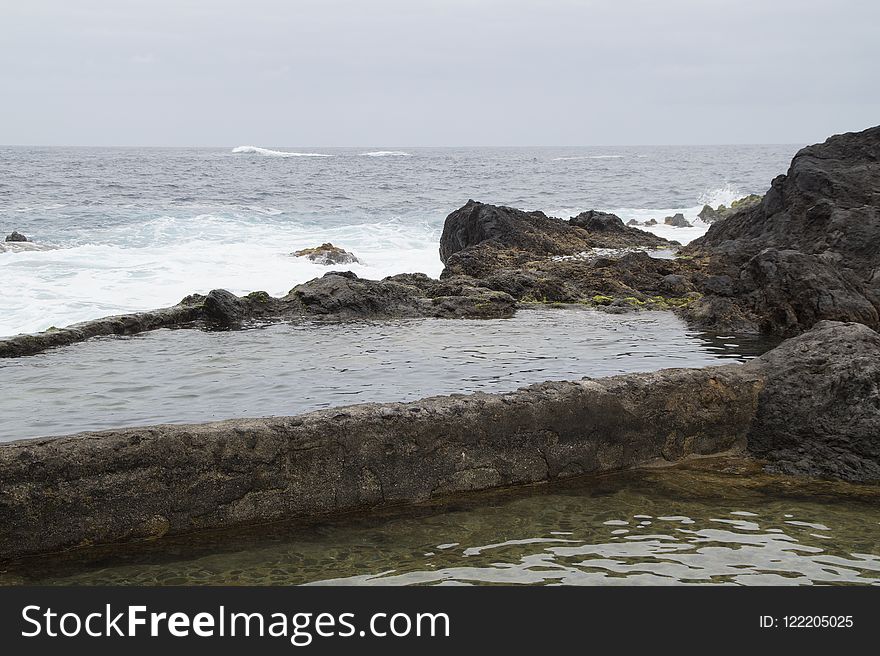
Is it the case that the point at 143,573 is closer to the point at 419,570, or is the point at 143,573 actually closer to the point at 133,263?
the point at 419,570

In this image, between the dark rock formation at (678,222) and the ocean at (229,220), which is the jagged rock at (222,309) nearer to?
the ocean at (229,220)

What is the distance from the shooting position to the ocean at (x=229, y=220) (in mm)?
18078

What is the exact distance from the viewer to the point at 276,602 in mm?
3609

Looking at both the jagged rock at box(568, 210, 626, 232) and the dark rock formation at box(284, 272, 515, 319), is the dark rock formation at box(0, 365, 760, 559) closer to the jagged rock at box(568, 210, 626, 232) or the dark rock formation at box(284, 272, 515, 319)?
the dark rock formation at box(284, 272, 515, 319)

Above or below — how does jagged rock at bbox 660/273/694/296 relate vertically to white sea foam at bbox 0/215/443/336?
above

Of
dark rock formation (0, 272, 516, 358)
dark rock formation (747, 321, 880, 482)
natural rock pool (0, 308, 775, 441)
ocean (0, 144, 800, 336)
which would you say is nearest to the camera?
dark rock formation (747, 321, 880, 482)

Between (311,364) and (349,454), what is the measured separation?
10.6ft

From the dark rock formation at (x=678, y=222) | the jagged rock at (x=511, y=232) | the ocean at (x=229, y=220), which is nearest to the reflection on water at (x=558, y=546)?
the jagged rock at (x=511, y=232)

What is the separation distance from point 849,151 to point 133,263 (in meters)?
15.9

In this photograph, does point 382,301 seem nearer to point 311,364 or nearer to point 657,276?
point 311,364

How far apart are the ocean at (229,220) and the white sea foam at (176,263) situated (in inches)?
1.7

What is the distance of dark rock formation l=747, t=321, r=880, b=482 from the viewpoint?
5551 millimetres

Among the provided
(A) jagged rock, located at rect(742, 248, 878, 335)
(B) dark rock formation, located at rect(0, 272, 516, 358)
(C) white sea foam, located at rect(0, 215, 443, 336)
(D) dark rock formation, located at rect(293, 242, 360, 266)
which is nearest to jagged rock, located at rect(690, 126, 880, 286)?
(A) jagged rock, located at rect(742, 248, 878, 335)

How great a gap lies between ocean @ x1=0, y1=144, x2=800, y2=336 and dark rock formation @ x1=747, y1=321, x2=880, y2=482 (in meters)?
12.0
